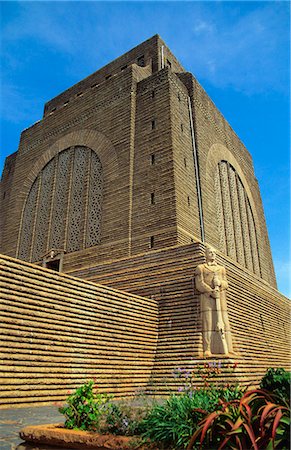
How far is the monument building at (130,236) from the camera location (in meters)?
7.35

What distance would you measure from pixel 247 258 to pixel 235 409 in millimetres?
17679

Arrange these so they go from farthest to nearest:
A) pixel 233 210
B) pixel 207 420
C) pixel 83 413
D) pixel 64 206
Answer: pixel 233 210 → pixel 64 206 → pixel 83 413 → pixel 207 420

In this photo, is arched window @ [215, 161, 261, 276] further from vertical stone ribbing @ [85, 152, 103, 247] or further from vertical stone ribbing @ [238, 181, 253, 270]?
vertical stone ribbing @ [85, 152, 103, 247]

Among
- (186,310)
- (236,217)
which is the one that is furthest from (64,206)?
(186,310)

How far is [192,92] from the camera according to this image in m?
17.7

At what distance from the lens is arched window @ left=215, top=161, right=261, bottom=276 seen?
17578mm

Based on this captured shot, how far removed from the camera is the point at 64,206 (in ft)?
55.8

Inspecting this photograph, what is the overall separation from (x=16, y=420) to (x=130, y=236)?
9334mm

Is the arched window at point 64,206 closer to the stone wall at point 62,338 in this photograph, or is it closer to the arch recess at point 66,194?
the arch recess at point 66,194

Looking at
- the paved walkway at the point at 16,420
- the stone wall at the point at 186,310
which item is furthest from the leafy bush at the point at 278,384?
the stone wall at the point at 186,310

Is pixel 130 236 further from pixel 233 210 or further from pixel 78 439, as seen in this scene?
pixel 78 439

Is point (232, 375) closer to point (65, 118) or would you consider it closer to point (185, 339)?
point (185, 339)

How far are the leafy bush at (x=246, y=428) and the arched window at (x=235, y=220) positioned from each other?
1404 cm

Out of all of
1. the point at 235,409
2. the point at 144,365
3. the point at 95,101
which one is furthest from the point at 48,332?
the point at 95,101
